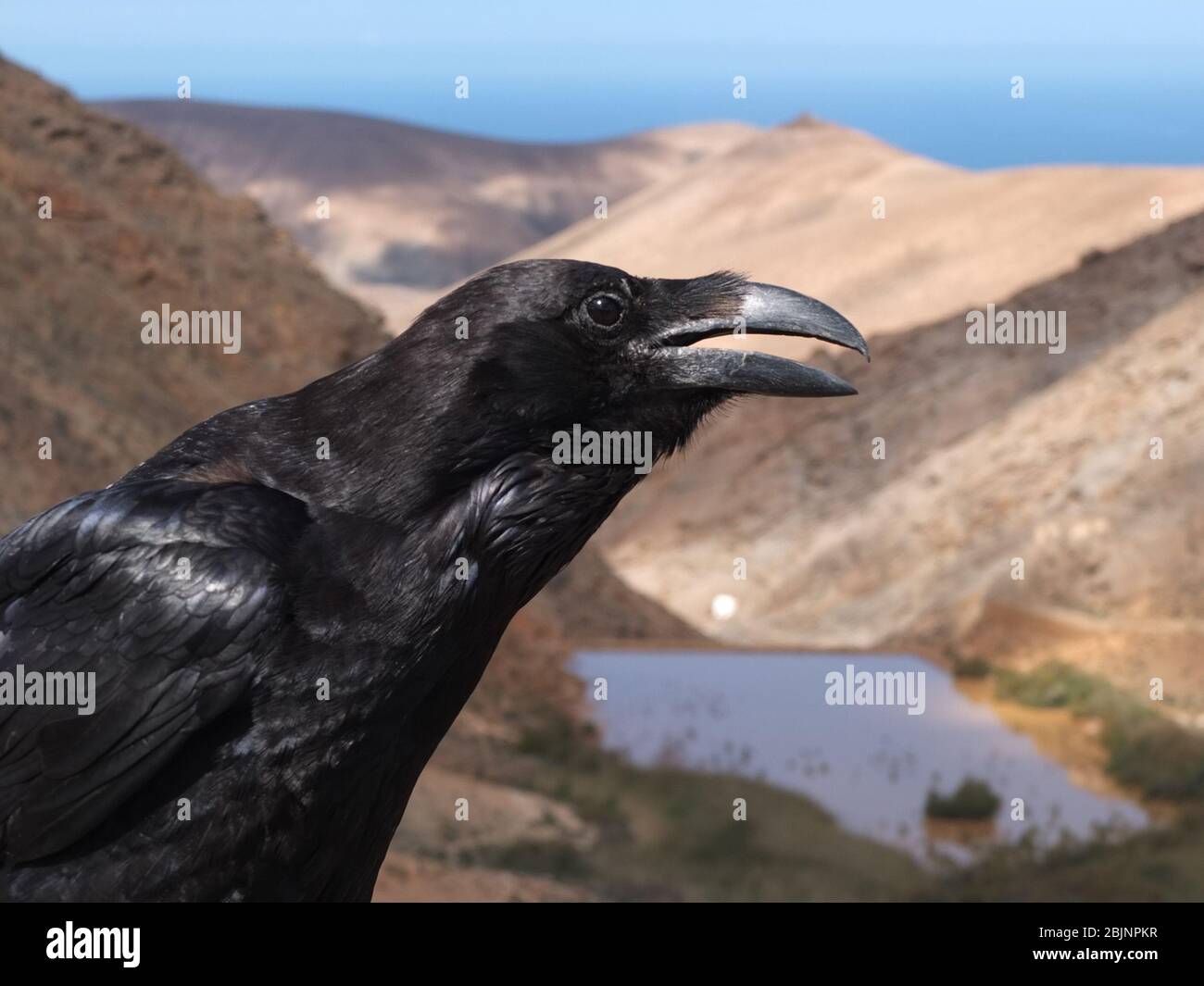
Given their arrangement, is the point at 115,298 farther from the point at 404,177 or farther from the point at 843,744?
the point at 404,177
